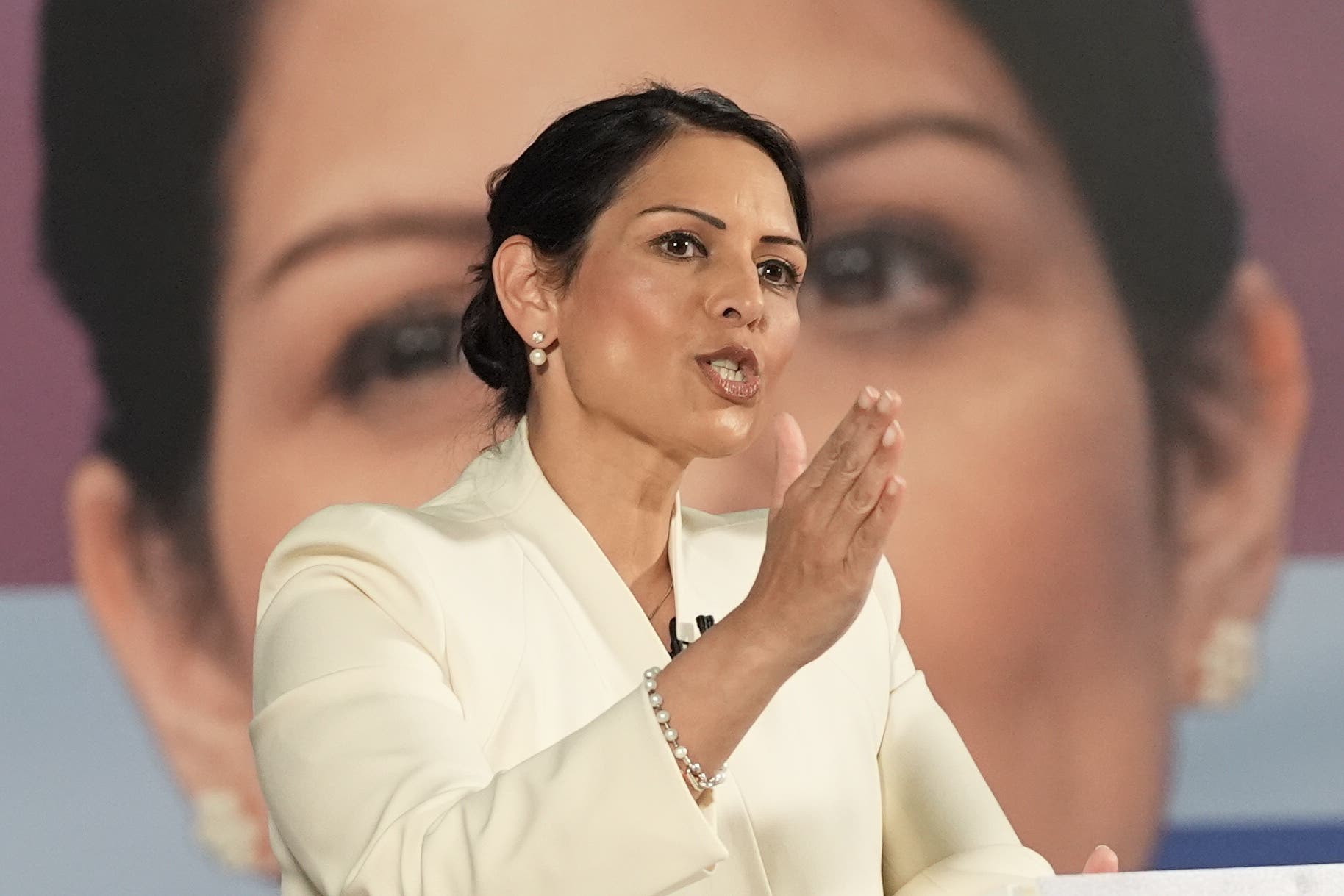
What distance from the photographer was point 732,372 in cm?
163

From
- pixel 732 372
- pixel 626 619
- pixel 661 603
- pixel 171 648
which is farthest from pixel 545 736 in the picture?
pixel 171 648

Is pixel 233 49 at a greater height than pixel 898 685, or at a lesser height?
greater

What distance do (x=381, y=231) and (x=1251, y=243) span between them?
166 centimetres

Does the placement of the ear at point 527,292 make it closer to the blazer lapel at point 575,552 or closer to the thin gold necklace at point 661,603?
the blazer lapel at point 575,552

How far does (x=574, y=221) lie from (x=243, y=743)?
1588mm

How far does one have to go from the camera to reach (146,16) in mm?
3121

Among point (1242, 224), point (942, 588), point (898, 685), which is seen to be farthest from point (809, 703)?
point (1242, 224)

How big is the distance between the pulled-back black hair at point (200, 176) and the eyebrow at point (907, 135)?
106mm

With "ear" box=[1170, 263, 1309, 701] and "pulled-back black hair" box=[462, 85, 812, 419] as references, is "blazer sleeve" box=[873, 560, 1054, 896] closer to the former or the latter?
"pulled-back black hair" box=[462, 85, 812, 419]

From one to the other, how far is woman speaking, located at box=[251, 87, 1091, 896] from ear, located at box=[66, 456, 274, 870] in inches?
52.4

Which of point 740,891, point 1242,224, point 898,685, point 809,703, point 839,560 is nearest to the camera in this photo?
point 839,560

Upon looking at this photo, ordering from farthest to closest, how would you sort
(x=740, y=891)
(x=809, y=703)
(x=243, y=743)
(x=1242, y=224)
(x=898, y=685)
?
A: (x=1242, y=224), (x=243, y=743), (x=898, y=685), (x=809, y=703), (x=740, y=891)

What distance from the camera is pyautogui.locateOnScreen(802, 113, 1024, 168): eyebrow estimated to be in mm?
3213

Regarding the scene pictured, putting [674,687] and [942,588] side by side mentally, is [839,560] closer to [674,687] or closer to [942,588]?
[674,687]
